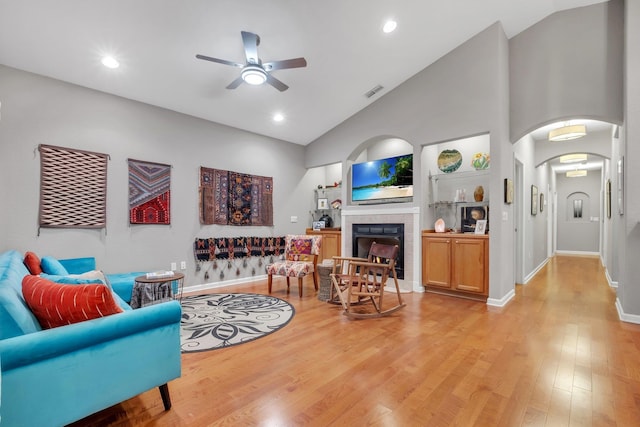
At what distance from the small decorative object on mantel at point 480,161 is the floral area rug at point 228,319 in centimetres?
359

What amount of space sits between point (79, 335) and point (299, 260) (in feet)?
11.7

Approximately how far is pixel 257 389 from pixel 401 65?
4.42 meters

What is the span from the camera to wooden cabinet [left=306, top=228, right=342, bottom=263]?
583cm

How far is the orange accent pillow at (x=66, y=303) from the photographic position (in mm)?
1469

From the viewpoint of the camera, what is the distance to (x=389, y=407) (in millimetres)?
1749

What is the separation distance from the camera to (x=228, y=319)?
330 cm

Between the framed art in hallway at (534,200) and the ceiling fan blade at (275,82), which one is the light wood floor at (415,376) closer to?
the ceiling fan blade at (275,82)

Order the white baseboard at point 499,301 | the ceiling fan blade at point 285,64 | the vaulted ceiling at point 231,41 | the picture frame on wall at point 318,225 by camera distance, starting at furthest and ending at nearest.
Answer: the picture frame on wall at point 318,225
the white baseboard at point 499,301
the ceiling fan blade at point 285,64
the vaulted ceiling at point 231,41

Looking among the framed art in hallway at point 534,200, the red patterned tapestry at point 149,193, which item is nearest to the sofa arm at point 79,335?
the red patterned tapestry at point 149,193

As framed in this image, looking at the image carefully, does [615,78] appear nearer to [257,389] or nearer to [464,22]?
[464,22]

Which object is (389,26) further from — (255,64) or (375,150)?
(375,150)

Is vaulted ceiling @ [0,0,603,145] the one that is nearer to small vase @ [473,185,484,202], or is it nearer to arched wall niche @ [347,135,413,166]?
arched wall niche @ [347,135,413,166]

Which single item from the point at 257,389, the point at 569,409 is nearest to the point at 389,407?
the point at 257,389

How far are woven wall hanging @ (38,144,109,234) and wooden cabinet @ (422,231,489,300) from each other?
4568 mm
